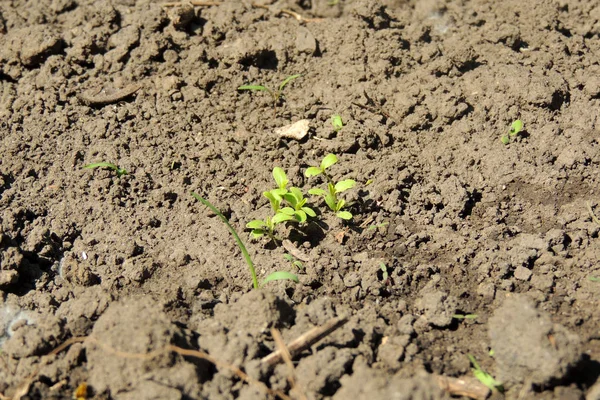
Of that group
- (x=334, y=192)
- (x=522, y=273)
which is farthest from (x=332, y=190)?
(x=522, y=273)

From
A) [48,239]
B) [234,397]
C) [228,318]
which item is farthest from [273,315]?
[48,239]

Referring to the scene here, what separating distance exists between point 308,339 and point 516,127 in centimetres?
184

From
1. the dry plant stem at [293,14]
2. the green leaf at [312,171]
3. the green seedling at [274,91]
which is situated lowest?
the green leaf at [312,171]

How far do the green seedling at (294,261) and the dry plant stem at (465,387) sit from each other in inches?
33.9

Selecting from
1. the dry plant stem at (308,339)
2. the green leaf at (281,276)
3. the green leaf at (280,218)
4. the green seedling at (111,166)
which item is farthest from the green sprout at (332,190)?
the green seedling at (111,166)

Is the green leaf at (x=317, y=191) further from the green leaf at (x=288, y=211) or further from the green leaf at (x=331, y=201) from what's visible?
the green leaf at (x=288, y=211)

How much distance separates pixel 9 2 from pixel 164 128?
1739mm

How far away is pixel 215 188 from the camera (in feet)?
10.7

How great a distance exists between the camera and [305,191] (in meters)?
3.24

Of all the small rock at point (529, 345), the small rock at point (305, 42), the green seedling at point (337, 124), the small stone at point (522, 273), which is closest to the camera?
the small rock at point (529, 345)

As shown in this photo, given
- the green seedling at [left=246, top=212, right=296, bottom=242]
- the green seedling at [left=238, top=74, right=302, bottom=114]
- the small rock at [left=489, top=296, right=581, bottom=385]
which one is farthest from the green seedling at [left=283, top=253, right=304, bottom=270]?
the green seedling at [left=238, top=74, right=302, bottom=114]

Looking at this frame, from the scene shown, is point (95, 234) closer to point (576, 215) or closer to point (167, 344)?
point (167, 344)

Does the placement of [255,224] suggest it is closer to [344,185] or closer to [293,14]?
[344,185]

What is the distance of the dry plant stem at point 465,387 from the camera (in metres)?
2.31
